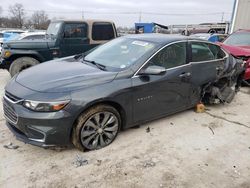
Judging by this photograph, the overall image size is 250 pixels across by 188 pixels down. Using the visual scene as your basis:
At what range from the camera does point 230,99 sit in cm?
521

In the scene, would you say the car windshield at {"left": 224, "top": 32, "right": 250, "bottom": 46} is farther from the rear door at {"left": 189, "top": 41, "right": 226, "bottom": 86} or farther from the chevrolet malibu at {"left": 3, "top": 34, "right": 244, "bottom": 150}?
the chevrolet malibu at {"left": 3, "top": 34, "right": 244, "bottom": 150}

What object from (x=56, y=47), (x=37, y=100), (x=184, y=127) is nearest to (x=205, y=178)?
(x=184, y=127)

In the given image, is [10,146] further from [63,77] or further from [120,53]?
[120,53]

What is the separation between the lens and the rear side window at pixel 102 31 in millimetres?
7262

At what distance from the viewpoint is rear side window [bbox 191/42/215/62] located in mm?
4293

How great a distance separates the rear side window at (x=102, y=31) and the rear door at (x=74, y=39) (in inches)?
11.2

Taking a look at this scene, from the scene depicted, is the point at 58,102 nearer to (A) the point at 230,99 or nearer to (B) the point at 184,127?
(B) the point at 184,127

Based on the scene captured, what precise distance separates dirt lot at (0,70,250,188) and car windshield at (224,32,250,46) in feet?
13.1

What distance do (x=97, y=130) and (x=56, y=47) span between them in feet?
13.8

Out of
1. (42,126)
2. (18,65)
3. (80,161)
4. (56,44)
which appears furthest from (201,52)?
(18,65)

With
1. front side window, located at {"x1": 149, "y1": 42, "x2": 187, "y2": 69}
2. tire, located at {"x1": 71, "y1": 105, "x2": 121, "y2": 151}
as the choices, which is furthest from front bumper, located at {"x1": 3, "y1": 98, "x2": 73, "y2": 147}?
front side window, located at {"x1": 149, "y1": 42, "x2": 187, "y2": 69}

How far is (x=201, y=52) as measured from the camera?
4.49m

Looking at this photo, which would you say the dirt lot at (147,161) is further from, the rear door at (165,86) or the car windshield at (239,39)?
the car windshield at (239,39)

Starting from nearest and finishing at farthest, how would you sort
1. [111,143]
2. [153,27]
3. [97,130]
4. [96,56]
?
[97,130] < [111,143] < [96,56] < [153,27]
